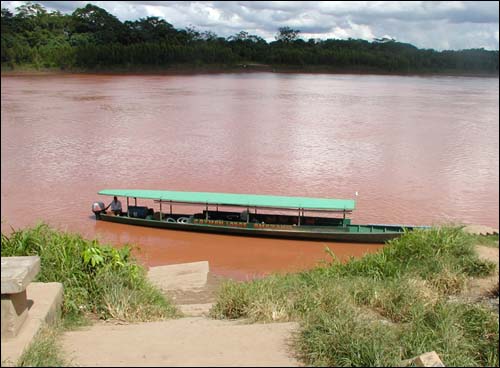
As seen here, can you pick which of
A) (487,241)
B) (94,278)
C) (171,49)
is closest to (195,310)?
(94,278)

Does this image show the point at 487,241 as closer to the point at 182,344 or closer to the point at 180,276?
the point at 180,276

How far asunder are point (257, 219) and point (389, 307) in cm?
692

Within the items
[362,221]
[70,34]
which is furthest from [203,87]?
[362,221]

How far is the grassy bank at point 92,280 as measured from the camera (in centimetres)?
395

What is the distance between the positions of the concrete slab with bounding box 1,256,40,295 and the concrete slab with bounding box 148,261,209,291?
346cm

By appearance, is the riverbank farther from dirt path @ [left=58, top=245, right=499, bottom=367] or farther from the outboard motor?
the outboard motor

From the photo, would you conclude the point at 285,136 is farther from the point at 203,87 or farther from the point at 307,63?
the point at 307,63

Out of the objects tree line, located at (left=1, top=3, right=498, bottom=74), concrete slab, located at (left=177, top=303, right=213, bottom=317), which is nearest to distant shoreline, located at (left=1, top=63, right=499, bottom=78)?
tree line, located at (left=1, top=3, right=498, bottom=74)

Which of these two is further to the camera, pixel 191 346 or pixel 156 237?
pixel 156 237

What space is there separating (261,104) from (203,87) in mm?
9346

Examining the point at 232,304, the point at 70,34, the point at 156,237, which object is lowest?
the point at 156,237

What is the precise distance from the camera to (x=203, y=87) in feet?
124

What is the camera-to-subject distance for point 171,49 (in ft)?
128

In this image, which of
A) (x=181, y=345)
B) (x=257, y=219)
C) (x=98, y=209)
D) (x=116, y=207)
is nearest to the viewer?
(x=181, y=345)
